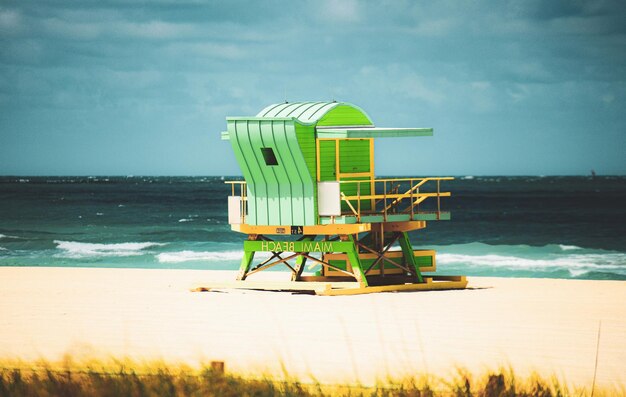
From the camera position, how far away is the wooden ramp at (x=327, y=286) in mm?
19812

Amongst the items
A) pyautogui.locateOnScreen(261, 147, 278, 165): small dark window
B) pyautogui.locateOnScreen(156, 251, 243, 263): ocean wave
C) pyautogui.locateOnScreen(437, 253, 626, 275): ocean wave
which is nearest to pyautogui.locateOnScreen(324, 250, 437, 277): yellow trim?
pyautogui.locateOnScreen(261, 147, 278, 165): small dark window

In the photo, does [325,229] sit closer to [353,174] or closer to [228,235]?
[353,174]

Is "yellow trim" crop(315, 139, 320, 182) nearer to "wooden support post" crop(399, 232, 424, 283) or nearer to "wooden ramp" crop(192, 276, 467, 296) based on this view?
"wooden ramp" crop(192, 276, 467, 296)

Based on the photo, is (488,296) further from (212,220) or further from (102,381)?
(212,220)

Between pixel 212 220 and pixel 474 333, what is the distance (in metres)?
46.9

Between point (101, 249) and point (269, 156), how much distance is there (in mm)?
24771

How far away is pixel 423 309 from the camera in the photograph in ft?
59.6

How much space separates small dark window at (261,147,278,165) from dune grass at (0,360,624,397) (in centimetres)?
769

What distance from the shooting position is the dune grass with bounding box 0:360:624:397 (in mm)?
11305

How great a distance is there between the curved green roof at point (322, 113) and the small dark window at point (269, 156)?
2.18 ft

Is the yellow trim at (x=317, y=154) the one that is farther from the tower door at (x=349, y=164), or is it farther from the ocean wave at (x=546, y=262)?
the ocean wave at (x=546, y=262)

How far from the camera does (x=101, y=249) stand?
142 feet

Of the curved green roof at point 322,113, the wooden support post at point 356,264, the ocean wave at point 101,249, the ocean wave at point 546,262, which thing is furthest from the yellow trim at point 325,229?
the ocean wave at point 101,249

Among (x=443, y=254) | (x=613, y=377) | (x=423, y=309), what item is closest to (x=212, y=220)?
(x=443, y=254)
